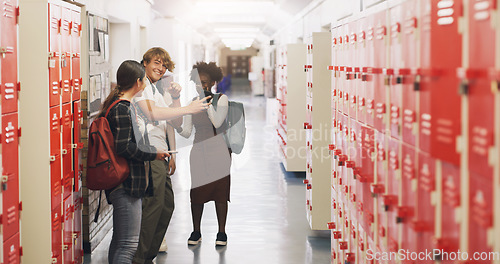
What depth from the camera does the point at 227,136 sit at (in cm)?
539

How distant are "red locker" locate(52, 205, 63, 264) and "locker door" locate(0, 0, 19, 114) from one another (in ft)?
3.35

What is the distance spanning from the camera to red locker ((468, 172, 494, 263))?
174 centimetres

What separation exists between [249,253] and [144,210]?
126cm

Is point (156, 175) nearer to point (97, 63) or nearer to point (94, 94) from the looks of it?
point (94, 94)

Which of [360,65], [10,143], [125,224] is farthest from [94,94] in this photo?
[360,65]

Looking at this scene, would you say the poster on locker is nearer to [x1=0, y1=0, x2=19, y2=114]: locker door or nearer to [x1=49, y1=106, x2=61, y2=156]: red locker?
[x1=49, y1=106, x2=61, y2=156]: red locker

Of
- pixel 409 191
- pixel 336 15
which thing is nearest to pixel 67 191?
pixel 409 191

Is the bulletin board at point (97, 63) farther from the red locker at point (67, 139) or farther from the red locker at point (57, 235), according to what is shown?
the red locker at point (57, 235)

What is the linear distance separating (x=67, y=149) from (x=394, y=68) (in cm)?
253

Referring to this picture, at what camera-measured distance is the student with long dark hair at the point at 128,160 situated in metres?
3.81

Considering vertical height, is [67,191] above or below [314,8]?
below

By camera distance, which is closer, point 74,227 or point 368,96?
point 368,96

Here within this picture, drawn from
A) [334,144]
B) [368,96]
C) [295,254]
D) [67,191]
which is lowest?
[295,254]

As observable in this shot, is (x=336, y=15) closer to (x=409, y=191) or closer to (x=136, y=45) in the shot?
(x=136, y=45)
